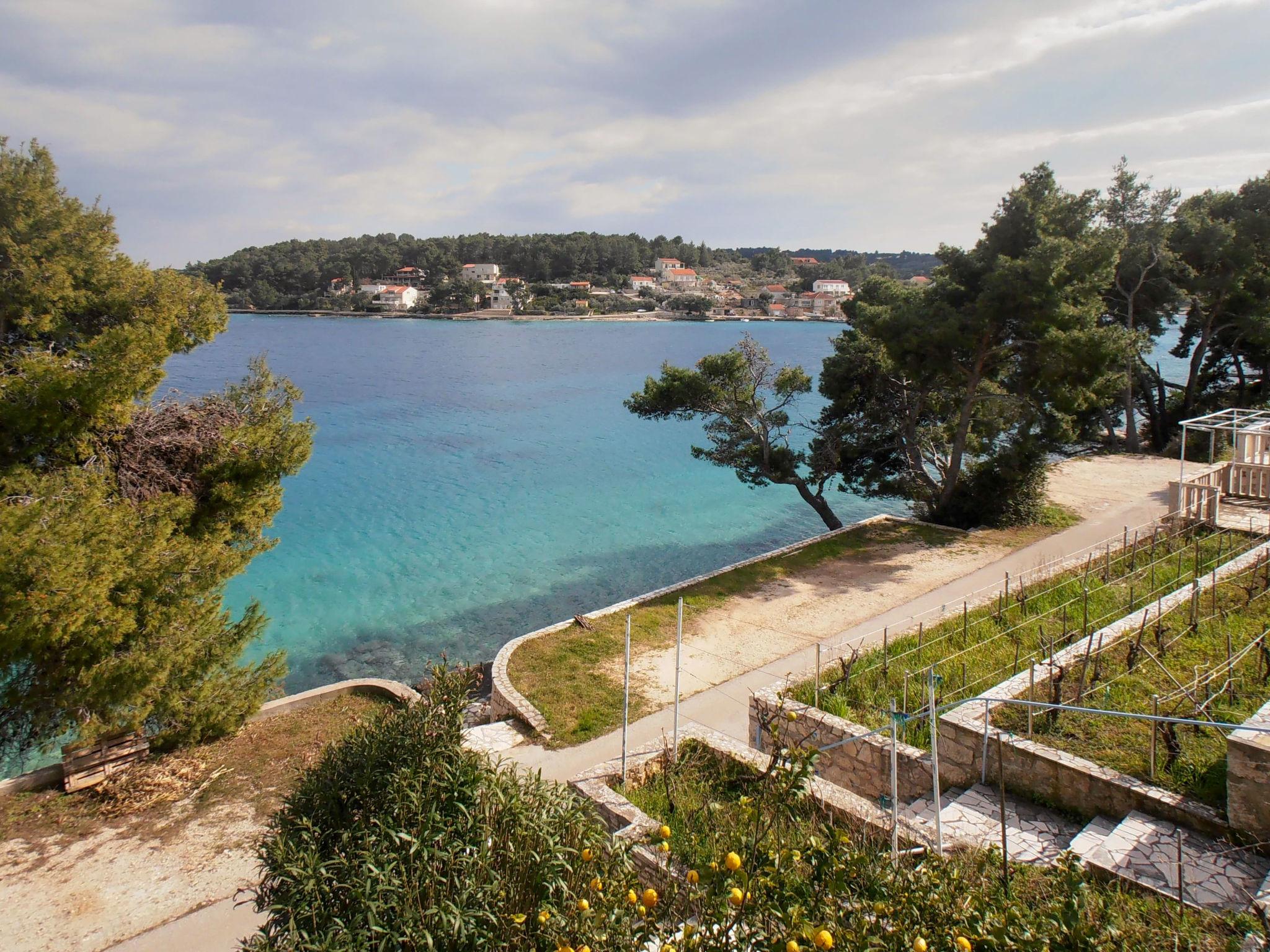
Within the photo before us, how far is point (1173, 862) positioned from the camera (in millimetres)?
5051

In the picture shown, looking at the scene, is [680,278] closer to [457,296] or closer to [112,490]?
[457,296]

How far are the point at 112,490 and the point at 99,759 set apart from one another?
119 inches

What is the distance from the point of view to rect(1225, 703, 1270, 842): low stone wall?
5066mm

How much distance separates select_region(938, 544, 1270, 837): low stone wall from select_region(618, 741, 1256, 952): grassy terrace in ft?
3.60

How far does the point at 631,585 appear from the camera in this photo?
66.6ft

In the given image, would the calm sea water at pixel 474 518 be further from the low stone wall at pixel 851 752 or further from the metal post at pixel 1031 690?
the metal post at pixel 1031 690

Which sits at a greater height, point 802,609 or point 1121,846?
point 1121,846

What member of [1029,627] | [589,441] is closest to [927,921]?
[1029,627]

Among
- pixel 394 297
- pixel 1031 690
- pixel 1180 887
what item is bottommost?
pixel 1031 690

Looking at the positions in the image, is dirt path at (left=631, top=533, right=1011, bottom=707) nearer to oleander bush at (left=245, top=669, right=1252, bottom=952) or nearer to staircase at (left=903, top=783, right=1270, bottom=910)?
staircase at (left=903, top=783, right=1270, bottom=910)

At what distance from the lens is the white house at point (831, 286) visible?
154 metres

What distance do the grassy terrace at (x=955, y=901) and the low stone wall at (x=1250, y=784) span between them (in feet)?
3.73

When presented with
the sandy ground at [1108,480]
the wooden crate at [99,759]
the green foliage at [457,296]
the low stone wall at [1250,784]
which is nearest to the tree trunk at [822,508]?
the sandy ground at [1108,480]

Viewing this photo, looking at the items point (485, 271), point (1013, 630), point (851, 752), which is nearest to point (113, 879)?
point (851, 752)
